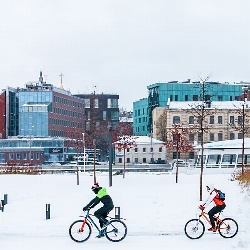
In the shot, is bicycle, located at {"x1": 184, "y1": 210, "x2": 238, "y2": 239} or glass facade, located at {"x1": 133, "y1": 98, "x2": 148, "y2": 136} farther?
glass facade, located at {"x1": 133, "y1": 98, "x2": 148, "y2": 136}

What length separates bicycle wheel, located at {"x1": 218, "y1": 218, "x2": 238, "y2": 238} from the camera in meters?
17.6

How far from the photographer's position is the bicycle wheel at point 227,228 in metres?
17.6

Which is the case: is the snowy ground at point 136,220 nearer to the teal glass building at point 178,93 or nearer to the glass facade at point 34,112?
the glass facade at point 34,112

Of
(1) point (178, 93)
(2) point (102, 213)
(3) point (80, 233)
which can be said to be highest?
(1) point (178, 93)

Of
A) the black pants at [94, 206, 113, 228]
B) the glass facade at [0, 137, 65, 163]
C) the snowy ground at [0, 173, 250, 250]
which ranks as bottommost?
the snowy ground at [0, 173, 250, 250]

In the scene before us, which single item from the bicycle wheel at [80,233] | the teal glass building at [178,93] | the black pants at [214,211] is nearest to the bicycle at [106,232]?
the bicycle wheel at [80,233]

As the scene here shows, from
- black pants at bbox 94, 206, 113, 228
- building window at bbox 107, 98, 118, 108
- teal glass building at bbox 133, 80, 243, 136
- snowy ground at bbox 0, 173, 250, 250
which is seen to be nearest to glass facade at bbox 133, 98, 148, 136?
teal glass building at bbox 133, 80, 243, 136

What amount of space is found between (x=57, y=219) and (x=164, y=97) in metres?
92.5

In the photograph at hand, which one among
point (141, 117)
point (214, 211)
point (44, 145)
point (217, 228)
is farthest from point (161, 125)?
point (214, 211)

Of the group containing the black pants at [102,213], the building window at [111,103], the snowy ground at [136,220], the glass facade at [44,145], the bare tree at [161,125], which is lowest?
the snowy ground at [136,220]

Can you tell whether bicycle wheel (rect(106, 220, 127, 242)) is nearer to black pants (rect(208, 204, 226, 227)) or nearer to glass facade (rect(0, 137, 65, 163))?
black pants (rect(208, 204, 226, 227))

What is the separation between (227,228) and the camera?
17.6 m

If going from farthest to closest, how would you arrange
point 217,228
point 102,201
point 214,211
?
1. point 217,228
2. point 214,211
3. point 102,201

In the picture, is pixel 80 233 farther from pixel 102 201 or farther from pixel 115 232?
pixel 102 201
